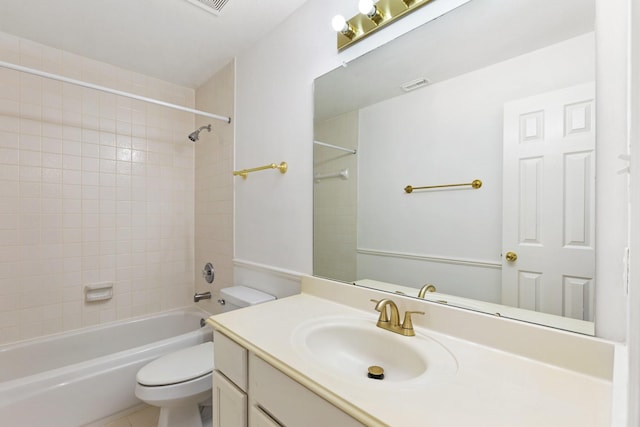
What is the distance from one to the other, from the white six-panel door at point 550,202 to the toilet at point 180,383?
3.90 feet

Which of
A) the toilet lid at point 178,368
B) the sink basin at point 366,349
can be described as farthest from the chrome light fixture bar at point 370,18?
the toilet lid at point 178,368

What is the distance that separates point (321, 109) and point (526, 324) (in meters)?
1.15

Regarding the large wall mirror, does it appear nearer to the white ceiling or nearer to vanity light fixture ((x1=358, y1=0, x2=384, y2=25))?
vanity light fixture ((x1=358, y1=0, x2=384, y2=25))

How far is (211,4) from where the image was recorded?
1.46m

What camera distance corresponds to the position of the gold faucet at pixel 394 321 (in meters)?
0.94

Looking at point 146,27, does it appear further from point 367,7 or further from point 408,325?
point 408,325

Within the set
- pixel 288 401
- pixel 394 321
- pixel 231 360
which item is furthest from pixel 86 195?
pixel 394 321

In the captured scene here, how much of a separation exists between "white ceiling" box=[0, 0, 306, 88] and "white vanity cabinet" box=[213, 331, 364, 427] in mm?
1578

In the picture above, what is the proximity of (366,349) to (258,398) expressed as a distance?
377mm

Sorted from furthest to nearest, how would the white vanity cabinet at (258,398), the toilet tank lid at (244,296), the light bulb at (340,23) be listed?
the toilet tank lid at (244,296) → the light bulb at (340,23) → the white vanity cabinet at (258,398)

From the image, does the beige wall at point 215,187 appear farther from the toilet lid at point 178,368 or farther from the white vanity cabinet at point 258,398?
the white vanity cabinet at point 258,398

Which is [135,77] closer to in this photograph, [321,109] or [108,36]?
[108,36]

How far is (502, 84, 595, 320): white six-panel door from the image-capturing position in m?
0.77

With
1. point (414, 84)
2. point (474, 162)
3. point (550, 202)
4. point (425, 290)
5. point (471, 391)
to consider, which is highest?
point (414, 84)
